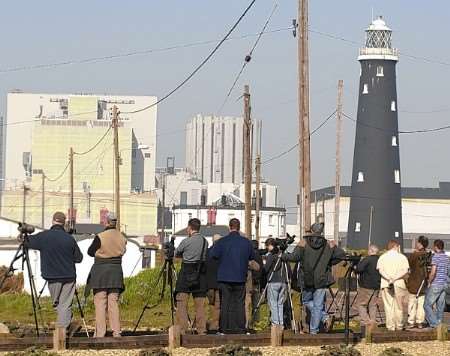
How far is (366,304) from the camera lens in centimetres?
2347

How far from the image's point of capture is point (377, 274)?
23.8 metres

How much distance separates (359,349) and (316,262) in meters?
1.58

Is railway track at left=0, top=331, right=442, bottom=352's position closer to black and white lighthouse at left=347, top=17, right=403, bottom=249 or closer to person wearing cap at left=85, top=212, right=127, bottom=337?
person wearing cap at left=85, top=212, right=127, bottom=337

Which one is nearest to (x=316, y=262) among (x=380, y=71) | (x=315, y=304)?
(x=315, y=304)

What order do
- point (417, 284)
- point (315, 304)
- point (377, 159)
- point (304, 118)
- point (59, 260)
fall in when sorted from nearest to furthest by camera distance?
point (59, 260) → point (315, 304) → point (417, 284) → point (304, 118) → point (377, 159)

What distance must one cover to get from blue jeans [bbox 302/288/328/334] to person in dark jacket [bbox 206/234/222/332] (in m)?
1.42

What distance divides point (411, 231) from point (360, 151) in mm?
49955

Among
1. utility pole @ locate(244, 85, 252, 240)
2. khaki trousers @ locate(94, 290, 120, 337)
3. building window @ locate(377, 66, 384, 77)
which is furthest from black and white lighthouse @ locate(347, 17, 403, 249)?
khaki trousers @ locate(94, 290, 120, 337)

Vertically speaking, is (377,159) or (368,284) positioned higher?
(377,159)

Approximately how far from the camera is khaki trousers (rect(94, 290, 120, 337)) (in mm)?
20188

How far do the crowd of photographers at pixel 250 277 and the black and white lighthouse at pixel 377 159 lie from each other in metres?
67.0

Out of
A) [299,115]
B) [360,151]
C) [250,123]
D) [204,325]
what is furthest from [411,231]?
[204,325]

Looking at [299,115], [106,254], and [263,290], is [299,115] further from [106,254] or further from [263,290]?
[106,254]

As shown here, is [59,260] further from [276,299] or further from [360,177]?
[360,177]
